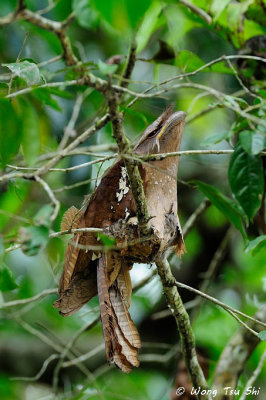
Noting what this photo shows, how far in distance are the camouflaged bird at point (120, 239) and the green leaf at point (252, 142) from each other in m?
0.23

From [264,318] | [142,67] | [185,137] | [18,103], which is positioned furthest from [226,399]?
[142,67]

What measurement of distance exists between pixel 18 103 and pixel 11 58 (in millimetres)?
2178

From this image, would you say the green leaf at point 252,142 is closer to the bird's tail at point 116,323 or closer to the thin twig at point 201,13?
the bird's tail at point 116,323

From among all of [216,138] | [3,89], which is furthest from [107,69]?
[216,138]

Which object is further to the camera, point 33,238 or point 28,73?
point 28,73

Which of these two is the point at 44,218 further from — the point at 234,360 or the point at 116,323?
the point at 234,360

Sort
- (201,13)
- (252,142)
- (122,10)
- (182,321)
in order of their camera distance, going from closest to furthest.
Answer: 1. (122,10)
2. (252,142)
3. (182,321)
4. (201,13)

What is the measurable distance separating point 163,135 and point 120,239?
386 millimetres

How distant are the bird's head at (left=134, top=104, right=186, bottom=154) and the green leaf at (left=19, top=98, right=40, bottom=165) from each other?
17.3 inches

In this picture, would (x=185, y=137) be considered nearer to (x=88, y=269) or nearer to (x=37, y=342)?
(x=37, y=342)

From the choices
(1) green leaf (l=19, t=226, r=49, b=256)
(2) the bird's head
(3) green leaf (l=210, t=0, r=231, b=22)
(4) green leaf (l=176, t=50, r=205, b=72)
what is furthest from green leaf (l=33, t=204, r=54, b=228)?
(4) green leaf (l=176, t=50, r=205, b=72)

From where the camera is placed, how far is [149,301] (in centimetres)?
362

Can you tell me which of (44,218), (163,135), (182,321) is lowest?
(182,321)

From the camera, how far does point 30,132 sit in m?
1.55
